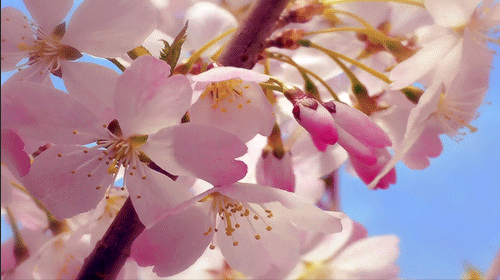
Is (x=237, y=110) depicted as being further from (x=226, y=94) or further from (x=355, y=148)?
(x=355, y=148)

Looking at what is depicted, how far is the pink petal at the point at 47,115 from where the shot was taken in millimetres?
418

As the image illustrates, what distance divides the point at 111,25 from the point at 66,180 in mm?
171

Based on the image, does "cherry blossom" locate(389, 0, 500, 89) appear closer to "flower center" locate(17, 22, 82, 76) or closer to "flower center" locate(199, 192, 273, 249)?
"flower center" locate(199, 192, 273, 249)

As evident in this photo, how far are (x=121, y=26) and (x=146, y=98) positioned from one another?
0.33ft

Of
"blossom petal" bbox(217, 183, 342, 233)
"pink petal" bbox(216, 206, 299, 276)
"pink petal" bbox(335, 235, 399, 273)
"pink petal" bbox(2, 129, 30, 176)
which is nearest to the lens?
"pink petal" bbox(2, 129, 30, 176)

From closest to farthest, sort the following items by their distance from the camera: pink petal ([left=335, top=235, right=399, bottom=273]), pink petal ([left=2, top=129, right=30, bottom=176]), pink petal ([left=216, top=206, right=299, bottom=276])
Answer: pink petal ([left=2, top=129, right=30, bottom=176]) < pink petal ([left=216, top=206, right=299, bottom=276]) < pink petal ([left=335, top=235, right=399, bottom=273])

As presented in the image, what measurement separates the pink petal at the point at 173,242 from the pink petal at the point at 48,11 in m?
0.27

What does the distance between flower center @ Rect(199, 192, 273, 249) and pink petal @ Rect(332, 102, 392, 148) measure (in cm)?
16

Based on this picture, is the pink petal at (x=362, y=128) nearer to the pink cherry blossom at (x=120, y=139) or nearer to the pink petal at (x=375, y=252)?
the pink cherry blossom at (x=120, y=139)

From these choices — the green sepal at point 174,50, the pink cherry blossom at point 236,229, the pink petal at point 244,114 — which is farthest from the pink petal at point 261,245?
the green sepal at point 174,50

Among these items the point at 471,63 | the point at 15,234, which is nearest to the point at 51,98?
the point at 15,234

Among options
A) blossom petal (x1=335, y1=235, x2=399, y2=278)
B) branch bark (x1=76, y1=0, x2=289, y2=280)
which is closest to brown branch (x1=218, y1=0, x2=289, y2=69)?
branch bark (x1=76, y1=0, x2=289, y2=280)

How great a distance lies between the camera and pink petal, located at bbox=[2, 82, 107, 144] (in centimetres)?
42

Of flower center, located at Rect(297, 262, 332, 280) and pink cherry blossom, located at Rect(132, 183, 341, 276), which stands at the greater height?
pink cherry blossom, located at Rect(132, 183, 341, 276)
